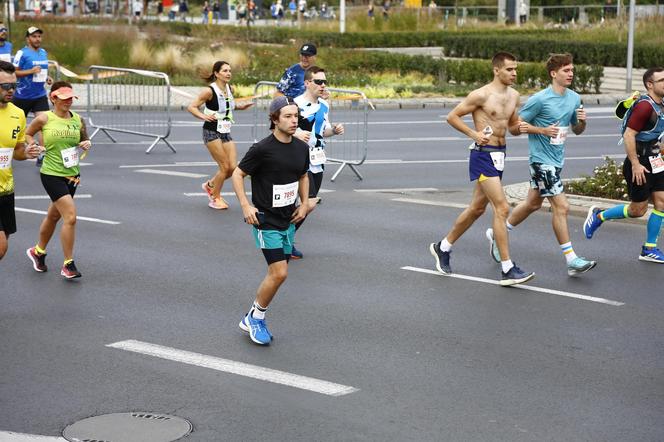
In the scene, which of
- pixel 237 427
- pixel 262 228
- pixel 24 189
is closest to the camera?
pixel 237 427

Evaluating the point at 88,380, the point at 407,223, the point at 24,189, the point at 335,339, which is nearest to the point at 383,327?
the point at 335,339

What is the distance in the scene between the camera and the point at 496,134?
10273 millimetres

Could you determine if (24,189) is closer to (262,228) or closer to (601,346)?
(262,228)

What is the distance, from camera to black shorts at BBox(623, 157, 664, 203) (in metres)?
11.0

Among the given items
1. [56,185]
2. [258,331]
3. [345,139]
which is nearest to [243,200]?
[258,331]

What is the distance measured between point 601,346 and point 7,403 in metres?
4.03

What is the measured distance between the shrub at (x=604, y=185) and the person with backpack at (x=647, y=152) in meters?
2.87

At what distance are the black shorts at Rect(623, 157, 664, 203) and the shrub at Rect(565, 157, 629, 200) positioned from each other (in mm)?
2939

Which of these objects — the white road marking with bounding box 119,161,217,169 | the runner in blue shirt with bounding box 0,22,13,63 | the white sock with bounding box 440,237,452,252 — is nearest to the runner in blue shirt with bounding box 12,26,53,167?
the runner in blue shirt with bounding box 0,22,13,63

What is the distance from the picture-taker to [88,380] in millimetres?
7414

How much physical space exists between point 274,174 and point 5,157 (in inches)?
90.6

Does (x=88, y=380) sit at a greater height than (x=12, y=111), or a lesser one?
lesser

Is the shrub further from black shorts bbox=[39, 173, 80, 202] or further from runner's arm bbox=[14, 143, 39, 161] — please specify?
runner's arm bbox=[14, 143, 39, 161]

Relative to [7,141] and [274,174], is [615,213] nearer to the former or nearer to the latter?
[274,174]
